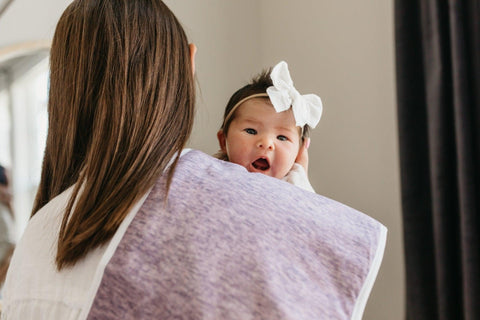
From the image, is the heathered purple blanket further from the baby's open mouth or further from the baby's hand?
the baby's hand

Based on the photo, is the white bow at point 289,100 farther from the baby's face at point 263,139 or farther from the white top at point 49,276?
the white top at point 49,276

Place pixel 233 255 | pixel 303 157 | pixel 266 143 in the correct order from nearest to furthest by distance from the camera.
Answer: pixel 233 255 → pixel 266 143 → pixel 303 157

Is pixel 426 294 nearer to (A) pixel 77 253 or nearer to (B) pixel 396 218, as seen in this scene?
(B) pixel 396 218

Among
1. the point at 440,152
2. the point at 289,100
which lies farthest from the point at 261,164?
the point at 440,152

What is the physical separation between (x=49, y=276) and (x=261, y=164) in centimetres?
73

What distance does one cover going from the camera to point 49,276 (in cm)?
70

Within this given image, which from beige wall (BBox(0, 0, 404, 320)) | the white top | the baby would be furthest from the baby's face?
beige wall (BBox(0, 0, 404, 320))

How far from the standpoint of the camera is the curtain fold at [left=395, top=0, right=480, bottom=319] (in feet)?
5.22

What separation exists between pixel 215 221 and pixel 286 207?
0.34ft

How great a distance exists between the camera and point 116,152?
0.72m

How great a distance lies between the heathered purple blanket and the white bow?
611mm

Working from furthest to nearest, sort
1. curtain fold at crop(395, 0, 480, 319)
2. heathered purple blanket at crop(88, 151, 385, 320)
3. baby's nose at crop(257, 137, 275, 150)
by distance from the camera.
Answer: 1. curtain fold at crop(395, 0, 480, 319)
2. baby's nose at crop(257, 137, 275, 150)
3. heathered purple blanket at crop(88, 151, 385, 320)

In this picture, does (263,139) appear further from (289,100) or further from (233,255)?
(233,255)

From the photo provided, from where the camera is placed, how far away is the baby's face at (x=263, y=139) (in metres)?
1.33
